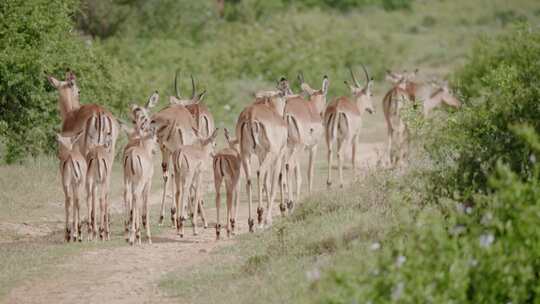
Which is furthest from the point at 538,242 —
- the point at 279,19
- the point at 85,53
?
the point at 279,19

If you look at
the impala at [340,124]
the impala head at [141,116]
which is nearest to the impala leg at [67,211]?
the impala head at [141,116]

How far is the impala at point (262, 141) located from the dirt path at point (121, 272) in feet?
2.71

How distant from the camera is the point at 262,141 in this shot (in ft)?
42.9

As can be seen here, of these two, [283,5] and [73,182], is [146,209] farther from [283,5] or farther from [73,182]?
[283,5]

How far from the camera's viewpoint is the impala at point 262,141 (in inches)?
512

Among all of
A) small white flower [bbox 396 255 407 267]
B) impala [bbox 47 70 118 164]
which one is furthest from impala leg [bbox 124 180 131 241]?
small white flower [bbox 396 255 407 267]

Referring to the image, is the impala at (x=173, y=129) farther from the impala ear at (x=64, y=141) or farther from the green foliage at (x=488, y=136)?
the green foliage at (x=488, y=136)

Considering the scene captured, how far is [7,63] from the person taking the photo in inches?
645

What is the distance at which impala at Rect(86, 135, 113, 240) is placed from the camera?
12.4 meters

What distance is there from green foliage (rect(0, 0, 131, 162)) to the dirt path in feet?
15.2

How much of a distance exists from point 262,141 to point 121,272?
10.0 feet

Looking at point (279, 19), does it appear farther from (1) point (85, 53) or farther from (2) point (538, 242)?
(2) point (538, 242)

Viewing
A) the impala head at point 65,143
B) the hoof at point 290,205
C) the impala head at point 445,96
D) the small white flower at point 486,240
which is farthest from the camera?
the impala head at point 445,96

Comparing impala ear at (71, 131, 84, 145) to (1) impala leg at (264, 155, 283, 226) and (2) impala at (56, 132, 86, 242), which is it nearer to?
(2) impala at (56, 132, 86, 242)
